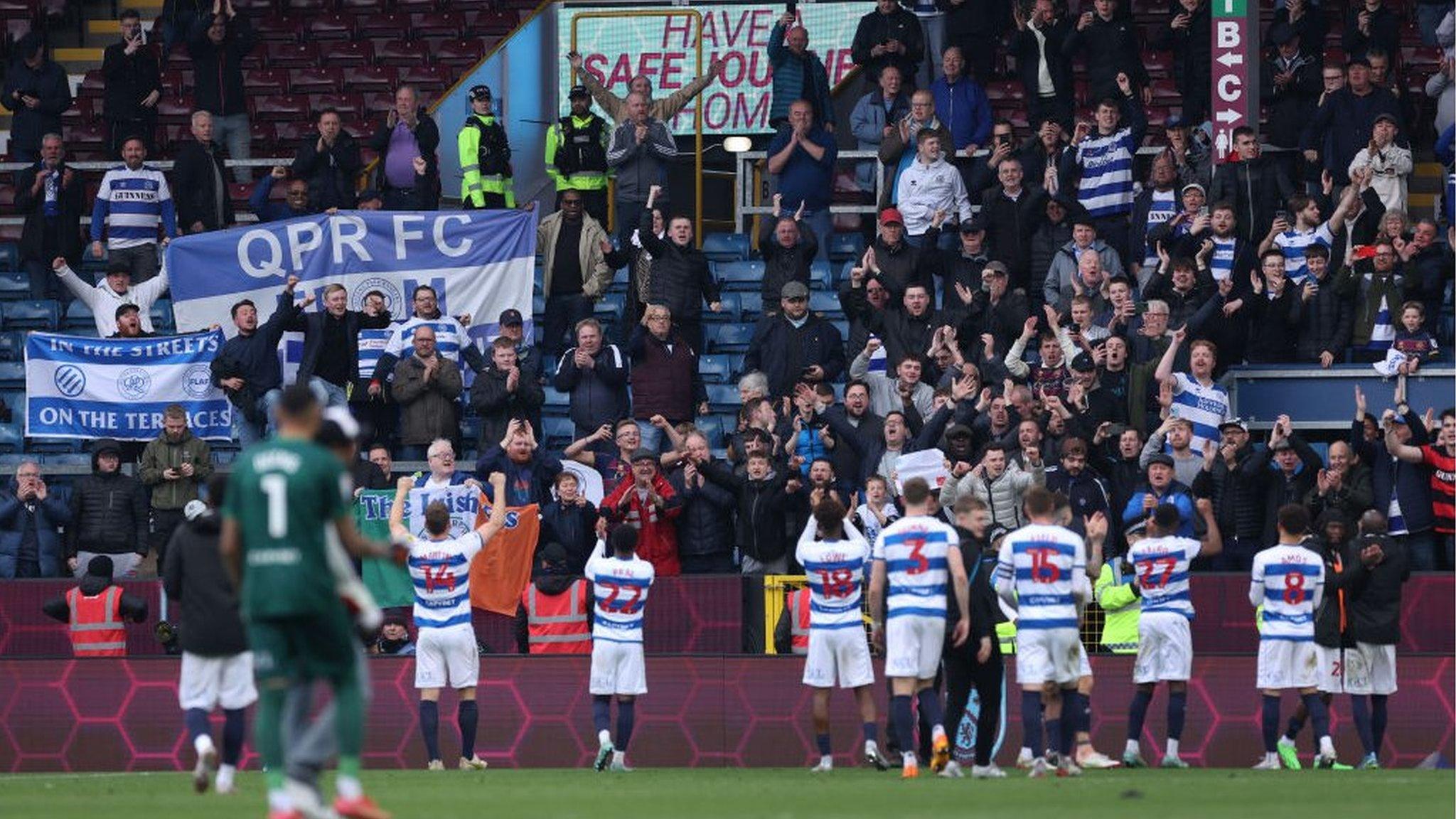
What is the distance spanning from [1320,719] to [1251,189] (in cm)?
667

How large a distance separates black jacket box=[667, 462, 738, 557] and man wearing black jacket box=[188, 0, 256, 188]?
29.5 feet

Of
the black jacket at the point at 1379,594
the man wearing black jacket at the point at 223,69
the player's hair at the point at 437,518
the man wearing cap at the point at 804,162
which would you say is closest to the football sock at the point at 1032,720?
the black jacket at the point at 1379,594

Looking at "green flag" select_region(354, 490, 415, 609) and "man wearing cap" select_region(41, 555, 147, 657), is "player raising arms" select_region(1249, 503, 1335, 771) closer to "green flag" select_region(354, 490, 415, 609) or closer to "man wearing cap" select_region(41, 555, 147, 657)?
"green flag" select_region(354, 490, 415, 609)

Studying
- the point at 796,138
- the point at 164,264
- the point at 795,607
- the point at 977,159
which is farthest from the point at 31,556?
the point at 977,159

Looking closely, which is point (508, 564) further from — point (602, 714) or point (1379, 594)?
point (1379, 594)

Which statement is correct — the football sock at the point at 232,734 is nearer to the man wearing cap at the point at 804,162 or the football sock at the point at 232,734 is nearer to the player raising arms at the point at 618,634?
the player raising arms at the point at 618,634

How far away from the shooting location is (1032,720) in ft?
53.6

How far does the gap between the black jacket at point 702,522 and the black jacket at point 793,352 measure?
181cm

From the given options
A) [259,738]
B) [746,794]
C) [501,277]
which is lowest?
[746,794]

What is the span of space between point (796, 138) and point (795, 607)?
6053 mm

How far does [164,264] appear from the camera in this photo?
24.5 m

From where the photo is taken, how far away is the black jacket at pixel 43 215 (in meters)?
25.4

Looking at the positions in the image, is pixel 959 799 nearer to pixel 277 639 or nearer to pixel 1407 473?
pixel 277 639

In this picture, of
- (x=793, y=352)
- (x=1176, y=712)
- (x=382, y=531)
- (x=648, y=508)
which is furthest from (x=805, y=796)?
(x=793, y=352)
